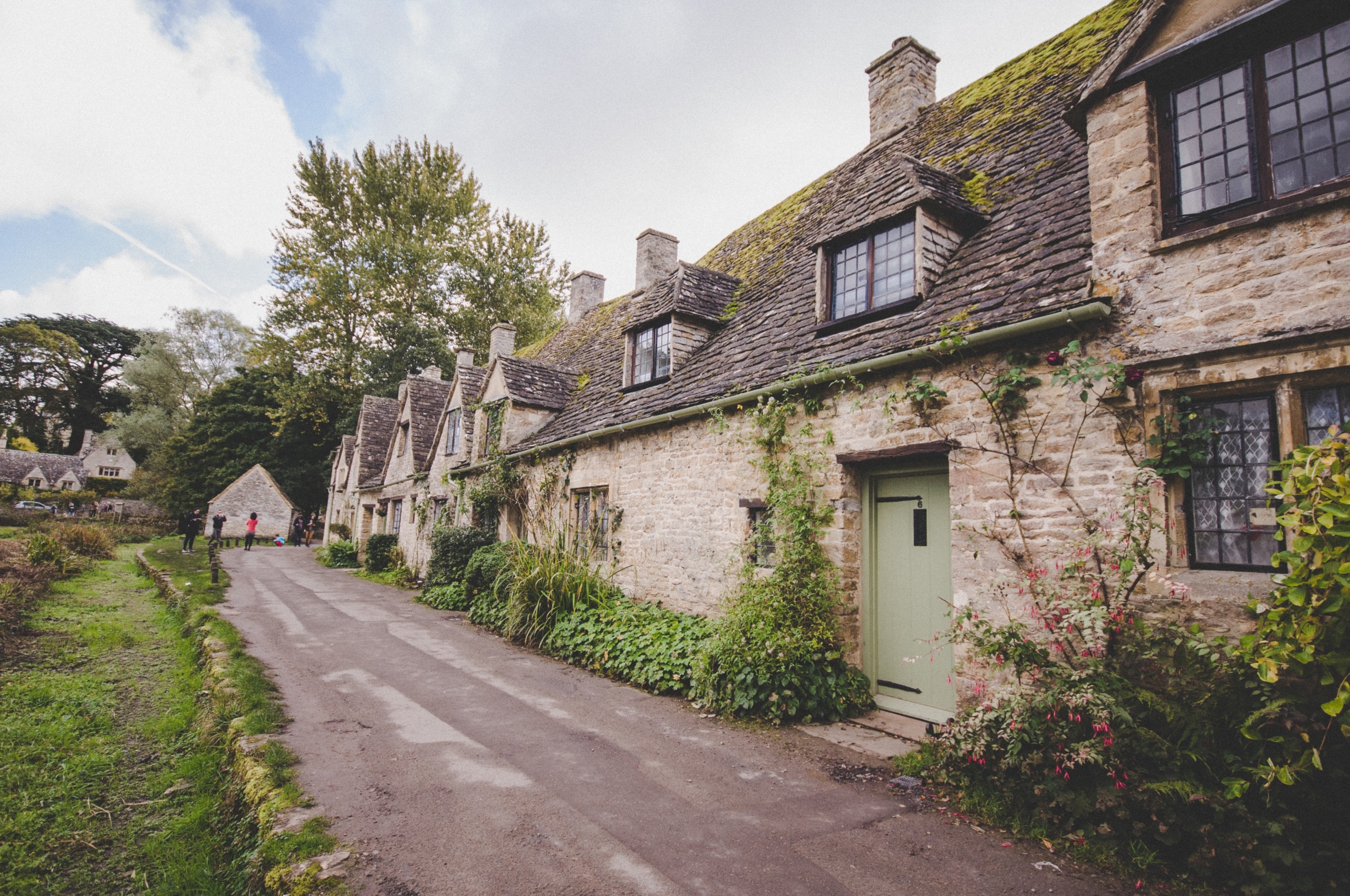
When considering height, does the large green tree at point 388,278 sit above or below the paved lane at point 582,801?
above

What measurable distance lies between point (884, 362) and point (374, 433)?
2782 cm

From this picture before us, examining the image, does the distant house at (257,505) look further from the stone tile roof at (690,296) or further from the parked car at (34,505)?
the stone tile roof at (690,296)

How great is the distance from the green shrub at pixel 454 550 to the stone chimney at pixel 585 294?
8706 millimetres

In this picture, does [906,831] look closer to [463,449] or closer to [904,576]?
[904,576]

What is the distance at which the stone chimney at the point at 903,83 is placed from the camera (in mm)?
11539

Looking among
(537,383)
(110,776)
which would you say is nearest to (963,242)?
(110,776)

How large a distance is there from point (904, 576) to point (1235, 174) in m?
4.48

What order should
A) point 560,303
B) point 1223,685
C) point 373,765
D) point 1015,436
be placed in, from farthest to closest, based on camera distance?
1. point 560,303
2. point 1015,436
3. point 373,765
4. point 1223,685

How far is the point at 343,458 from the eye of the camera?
116 feet

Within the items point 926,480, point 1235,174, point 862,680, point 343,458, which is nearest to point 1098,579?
point 926,480

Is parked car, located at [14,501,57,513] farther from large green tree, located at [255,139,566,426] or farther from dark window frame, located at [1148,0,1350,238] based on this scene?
dark window frame, located at [1148,0,1350,238]

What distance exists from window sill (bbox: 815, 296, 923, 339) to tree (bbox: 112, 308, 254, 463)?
5122 centimetres

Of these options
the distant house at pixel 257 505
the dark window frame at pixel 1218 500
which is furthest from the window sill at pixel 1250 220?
the distant house at pixel 257 505

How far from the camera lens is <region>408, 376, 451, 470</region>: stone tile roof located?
878 inches
